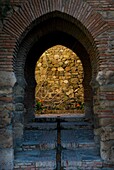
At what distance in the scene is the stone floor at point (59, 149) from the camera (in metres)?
5.87

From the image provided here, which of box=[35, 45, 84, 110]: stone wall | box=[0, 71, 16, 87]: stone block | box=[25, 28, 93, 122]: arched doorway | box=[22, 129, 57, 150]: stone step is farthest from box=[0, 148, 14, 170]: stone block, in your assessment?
box=[35, 45, 84, 110]: stone wall

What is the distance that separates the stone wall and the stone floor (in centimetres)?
631

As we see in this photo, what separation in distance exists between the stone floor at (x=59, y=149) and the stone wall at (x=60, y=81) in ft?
20.7

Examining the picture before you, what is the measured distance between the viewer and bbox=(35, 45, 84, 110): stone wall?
1591 cm

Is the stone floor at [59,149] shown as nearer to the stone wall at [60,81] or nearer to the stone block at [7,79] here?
the stone block at [7,79]

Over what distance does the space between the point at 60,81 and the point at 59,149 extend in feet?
31.4

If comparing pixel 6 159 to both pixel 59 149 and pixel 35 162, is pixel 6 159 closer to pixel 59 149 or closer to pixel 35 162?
pixel 35 162

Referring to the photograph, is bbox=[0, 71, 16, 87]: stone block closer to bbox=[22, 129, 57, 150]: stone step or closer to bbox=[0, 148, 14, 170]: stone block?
bbox=[0, 148, 14, 170]: stone block

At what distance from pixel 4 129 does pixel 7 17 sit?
99.0 inches

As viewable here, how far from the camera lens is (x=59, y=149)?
266 inches

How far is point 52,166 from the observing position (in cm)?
581

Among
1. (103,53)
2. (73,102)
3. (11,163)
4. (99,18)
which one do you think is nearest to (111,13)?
(99,18)

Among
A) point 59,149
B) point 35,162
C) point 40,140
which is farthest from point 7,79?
point 40,140

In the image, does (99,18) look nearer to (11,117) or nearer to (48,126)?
(11,117)
